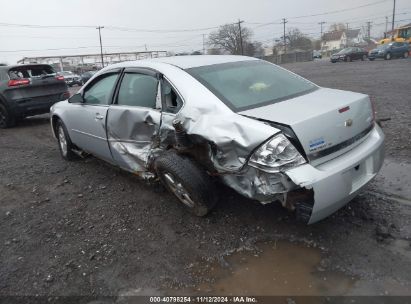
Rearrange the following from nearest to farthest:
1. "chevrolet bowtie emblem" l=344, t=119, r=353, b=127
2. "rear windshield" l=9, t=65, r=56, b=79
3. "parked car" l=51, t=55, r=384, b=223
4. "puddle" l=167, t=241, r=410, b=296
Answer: "puddle" l=167, t=241, r=410, b=296, "parked car" l=51, t=55, r=384, b=223, "chevrolet bowtie emblem" l=344, t=119, r=353, b=127, "rear windshield" l=9, t=65, r=56, b=79

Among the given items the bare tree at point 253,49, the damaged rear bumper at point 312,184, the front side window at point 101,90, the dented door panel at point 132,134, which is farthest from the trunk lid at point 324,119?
the bare tree at point 253,49

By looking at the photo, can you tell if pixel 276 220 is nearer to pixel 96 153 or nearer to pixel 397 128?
pixel 96 153

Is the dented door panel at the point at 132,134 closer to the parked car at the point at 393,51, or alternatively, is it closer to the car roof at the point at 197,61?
the car roof at the point at 197,61

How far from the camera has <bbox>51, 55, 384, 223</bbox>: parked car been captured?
104 inches

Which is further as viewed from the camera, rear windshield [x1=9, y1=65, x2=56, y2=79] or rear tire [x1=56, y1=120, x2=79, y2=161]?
rear windshield [x1=9, y1=65, x2=56, y2=79]

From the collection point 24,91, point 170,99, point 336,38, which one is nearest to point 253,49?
point 336,38

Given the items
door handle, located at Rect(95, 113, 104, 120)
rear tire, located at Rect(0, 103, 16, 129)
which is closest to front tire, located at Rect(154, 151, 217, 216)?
door handle, located at Rect(95, 113, 104, 120)

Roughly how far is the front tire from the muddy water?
22.8 inches

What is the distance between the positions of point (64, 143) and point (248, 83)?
353 cm

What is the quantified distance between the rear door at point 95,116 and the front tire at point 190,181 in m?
1.25

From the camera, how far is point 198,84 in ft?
10.9

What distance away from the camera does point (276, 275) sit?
2688mm

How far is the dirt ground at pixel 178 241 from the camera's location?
267 cm

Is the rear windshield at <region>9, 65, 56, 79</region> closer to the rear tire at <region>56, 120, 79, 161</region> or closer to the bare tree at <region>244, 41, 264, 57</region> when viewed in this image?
the rear tire at <region>56, 120, 79, 161</region>
